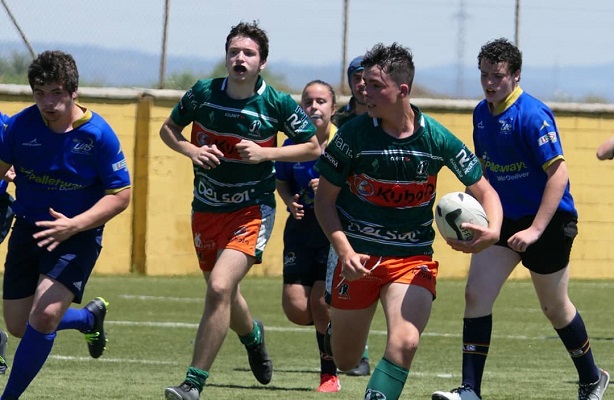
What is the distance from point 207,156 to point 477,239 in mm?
1749

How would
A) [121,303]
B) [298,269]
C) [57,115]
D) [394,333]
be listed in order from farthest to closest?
1. [121,303]
2. [298,269]
3. [57,115]
4. [394,333]

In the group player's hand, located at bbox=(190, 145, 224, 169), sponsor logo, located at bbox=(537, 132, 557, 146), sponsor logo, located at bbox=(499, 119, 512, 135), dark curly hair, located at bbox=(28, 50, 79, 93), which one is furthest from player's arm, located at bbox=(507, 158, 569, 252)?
dark curly hair, located at bbox=(28, 50, 79, 93)

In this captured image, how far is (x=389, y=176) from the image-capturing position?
6551 millimetres

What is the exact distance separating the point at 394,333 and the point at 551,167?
1635 millimetres

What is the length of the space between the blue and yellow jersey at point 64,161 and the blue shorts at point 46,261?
5.7 inches

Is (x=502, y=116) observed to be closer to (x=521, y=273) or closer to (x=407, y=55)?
(x=407, y=55)

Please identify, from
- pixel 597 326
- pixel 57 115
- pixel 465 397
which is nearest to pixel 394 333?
pixel 465 397

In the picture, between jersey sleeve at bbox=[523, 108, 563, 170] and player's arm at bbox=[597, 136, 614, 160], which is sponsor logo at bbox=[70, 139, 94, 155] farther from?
player's arm at bbox=[597, 136, 614, 160]

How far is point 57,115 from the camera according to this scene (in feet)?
22.8

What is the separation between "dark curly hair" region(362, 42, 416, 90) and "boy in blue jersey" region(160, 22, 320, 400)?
1263 mm

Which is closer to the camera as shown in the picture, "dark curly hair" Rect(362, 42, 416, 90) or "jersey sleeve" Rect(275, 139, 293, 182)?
"dark curly hair" Rect(362, 42, 416, 90)

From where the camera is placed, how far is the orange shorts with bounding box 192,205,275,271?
7758mm

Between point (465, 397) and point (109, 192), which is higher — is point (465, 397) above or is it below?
below

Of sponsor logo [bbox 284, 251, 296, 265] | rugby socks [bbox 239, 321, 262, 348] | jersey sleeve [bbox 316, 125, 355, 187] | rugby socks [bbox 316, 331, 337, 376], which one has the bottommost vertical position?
rugby socks [bbox 316, 331, 337, 376]
